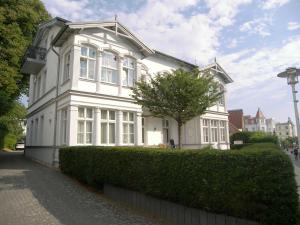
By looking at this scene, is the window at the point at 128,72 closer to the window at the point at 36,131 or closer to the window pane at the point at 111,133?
the window pane at the point at 111,133

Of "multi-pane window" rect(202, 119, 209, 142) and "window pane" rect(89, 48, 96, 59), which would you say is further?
"multi-pane window" rect(202, 119, 209, 142)

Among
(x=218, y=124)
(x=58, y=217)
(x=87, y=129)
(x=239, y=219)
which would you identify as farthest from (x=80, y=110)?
(x=218, y=124)

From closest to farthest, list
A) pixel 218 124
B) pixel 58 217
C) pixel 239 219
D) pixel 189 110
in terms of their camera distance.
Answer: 1. pixel 239 219
2. pixel 58 217
3. pixel 189 110
4. pixel 218 124

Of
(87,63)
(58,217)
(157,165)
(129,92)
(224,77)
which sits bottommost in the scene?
(58,217)

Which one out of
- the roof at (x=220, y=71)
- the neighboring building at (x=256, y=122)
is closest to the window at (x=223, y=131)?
the roof at (x=220, y=71)

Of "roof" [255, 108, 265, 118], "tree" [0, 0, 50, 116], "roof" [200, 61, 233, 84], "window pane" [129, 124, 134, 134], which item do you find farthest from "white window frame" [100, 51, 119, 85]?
"roof" [255, 108, 265, 118]

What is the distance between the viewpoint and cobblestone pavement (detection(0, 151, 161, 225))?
7.14 m

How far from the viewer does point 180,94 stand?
40.3 feet

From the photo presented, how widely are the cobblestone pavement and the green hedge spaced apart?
0.97 metres

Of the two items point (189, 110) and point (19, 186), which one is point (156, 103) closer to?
point (189, 110)

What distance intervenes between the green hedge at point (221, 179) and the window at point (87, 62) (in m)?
8.64

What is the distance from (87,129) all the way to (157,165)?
30.7 ft

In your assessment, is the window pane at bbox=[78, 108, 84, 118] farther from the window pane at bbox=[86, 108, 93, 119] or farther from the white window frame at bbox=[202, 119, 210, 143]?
the white window frame at bbox=[202, 119, 210, 143]

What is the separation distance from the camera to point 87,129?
52.5 feet
